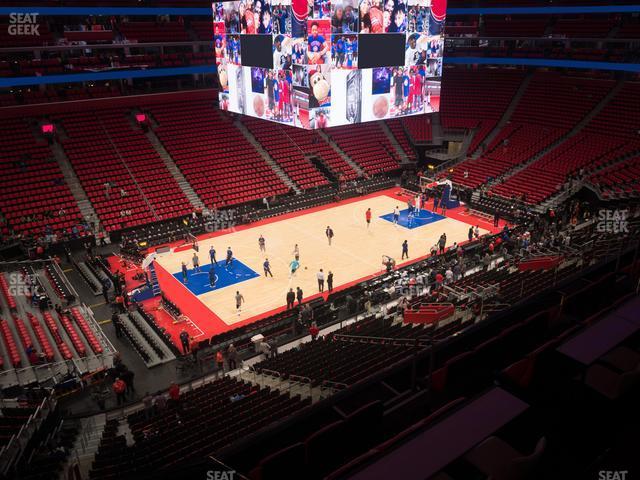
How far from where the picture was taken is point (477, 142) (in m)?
39.9

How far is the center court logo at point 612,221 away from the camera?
23344mm

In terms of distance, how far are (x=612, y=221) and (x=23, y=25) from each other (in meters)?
38.2

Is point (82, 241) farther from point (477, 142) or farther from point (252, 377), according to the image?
point (477, 142)

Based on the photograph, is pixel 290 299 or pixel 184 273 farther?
pixel 184 273

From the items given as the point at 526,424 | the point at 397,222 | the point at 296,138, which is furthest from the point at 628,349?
the point at 296,138

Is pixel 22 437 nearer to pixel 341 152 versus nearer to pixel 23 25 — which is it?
pixel 341 152

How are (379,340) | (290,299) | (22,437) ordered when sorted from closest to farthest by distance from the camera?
1. (22,437)
2. (379,340)
3. (290,299)

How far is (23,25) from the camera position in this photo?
3375 centimetres

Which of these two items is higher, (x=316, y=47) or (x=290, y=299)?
(x=316, y=47)

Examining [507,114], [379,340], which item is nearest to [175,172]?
[379,340]

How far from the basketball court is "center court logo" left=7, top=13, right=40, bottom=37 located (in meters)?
19.7

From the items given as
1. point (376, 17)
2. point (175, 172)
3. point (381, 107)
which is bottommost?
point (175, 172)

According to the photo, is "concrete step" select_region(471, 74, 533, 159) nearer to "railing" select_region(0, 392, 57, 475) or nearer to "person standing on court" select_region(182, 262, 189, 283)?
"person standing on court" select_region(182, 262, 189, 283)

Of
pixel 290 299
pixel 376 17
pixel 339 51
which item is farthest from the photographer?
pixel 376 17
